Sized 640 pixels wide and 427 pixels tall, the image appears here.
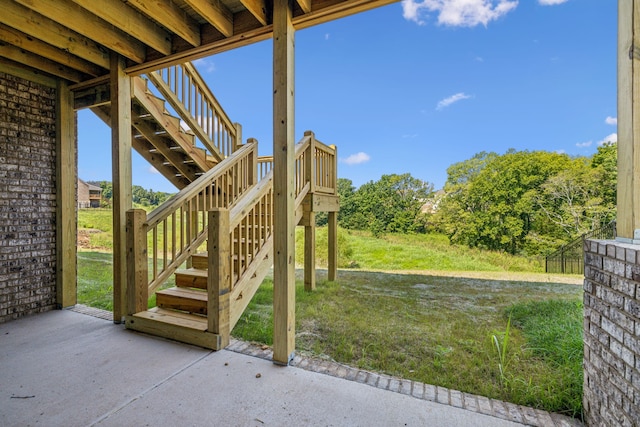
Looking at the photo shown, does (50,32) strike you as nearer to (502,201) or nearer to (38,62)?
(38,62)

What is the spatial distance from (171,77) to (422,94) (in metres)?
18.1

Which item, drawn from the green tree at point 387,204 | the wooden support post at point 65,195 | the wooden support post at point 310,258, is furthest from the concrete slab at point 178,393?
the green tree at point 387,204

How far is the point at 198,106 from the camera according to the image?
13.5 ft

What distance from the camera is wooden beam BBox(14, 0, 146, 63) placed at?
2.08m

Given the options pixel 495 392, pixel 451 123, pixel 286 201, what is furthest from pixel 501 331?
pixel 451 123

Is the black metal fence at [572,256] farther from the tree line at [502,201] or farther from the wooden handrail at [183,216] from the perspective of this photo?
the wooden handrail at [183,216]

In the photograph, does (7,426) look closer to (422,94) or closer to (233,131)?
(233,131)

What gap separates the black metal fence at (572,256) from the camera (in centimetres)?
943

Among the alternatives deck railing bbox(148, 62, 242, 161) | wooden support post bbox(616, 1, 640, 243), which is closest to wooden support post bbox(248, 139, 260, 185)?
deck railing bbox(148, 62, 242, 161)

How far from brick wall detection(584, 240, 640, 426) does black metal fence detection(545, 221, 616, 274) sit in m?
10.4

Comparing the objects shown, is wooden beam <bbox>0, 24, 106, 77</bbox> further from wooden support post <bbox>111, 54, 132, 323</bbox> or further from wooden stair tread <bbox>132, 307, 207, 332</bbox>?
wooden stair tread <bbox>132, 307, 207, 332</bbox>

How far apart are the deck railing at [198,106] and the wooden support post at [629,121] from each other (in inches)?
164

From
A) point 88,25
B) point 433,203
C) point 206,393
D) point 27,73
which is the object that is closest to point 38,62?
point 27,73

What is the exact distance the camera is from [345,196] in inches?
690
